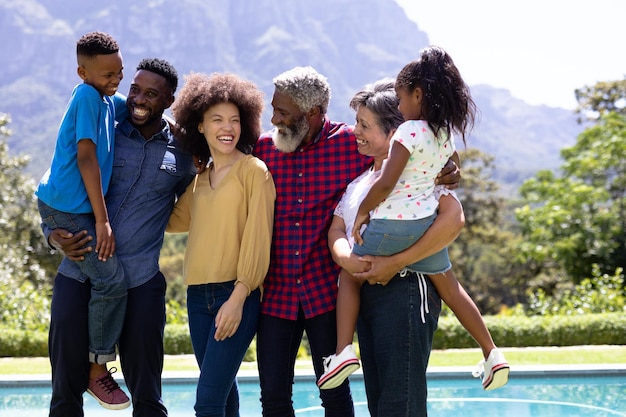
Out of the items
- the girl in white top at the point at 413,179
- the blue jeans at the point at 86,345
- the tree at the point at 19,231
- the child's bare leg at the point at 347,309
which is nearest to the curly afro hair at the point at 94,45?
the blue jeans at the point at 86,345

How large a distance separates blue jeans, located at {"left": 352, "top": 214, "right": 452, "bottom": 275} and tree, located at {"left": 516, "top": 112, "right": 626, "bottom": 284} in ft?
41.1

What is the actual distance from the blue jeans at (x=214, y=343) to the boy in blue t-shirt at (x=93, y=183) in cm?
29

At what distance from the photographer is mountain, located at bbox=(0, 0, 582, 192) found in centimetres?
13325

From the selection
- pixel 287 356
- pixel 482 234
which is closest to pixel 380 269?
pixel 287 356

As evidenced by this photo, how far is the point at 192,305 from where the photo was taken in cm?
304

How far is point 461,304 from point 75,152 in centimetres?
157

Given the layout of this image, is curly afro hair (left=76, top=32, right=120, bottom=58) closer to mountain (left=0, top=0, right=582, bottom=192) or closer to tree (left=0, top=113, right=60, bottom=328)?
tree (left=0, top=113, right=60, bottom=328)

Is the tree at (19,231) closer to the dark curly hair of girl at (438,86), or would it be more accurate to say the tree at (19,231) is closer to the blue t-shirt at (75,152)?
the blue t-shirt at (75,152)

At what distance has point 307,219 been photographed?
3055mm

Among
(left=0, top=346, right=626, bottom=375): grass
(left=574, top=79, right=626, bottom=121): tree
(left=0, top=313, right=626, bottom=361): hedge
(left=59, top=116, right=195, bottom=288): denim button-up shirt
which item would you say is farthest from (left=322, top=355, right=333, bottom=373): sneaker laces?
(left=574, top=79, right=626, bottom=121): tree

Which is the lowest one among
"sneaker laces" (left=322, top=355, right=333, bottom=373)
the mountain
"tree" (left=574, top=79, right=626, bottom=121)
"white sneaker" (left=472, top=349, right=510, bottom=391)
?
"white sneaker" (left=472, top=349, right=510, bottom=391)

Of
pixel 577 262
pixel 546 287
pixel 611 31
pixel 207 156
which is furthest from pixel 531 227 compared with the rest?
pixel 611 31

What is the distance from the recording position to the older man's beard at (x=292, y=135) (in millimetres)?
3039

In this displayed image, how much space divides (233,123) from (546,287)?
15.9 m
